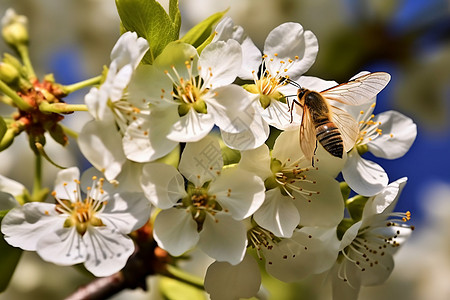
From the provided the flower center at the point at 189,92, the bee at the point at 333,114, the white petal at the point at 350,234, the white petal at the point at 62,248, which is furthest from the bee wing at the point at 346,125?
the white petal at the point at 62,248

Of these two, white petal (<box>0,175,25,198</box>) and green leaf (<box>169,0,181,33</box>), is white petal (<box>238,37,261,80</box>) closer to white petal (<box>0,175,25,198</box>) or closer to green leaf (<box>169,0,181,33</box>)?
green leaf (<box>169,0,181,33</box>)

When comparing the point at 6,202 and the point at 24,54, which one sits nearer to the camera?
the point at 6,202

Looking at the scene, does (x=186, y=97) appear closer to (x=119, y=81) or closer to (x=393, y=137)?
(x=119, y=81)

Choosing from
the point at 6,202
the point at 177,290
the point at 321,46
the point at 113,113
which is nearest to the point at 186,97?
the point at 113,113

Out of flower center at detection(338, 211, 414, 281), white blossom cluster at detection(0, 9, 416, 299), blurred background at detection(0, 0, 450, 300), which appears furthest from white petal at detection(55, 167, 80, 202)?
blurred background at detection(0, 0, 450, 300)

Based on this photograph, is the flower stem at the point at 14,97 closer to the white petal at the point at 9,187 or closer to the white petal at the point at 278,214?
the white petal at the point at 9,187

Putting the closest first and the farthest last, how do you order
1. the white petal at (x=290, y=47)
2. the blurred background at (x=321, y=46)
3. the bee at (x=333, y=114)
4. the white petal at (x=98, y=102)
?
the white petal at (x=98, y=102) < the bee at (x=333, y=114) < the white petal at (x=290, y=47) < the blurred background at (x=321, y=46)
